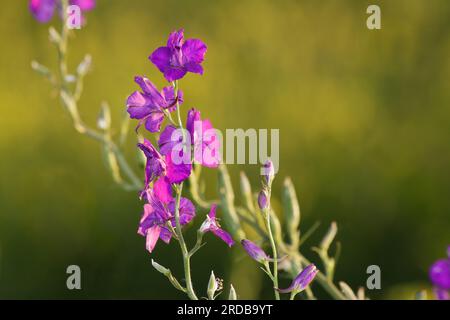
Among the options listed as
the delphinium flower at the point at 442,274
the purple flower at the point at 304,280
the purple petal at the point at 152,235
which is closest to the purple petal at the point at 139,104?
the purple petal at the point at 152,235

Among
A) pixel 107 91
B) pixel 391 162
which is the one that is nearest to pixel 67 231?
pixel 107 91

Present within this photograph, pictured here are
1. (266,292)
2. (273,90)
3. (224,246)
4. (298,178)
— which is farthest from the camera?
(273,90)

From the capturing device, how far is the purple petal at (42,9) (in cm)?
147

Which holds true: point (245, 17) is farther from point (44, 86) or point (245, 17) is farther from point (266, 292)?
point (266, 292)

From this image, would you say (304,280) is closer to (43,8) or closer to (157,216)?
(157,216)

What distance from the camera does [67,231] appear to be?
2.26 m

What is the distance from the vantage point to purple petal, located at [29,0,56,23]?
147cm

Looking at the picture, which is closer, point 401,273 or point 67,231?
point 401,273

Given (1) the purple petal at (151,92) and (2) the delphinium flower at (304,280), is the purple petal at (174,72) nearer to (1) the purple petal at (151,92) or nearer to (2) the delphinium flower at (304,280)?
(1) the purple petal at (151,92)

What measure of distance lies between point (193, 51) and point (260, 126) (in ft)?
5.38

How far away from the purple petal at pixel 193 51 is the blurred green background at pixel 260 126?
1233 millimetres

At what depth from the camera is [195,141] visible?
0.83 metres

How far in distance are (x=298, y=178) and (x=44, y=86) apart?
922 mm

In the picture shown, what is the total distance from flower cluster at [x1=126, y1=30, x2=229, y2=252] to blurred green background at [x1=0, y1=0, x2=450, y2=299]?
1.19 m
